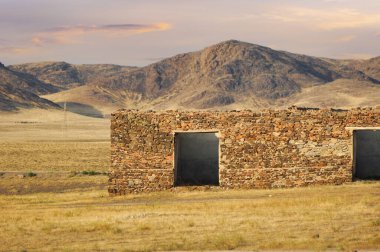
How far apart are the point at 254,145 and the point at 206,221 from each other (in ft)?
27.3

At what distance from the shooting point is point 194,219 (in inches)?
795

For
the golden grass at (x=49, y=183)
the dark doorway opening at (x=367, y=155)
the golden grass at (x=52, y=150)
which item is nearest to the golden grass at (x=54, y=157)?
the golden grass at (x=52, y=150)

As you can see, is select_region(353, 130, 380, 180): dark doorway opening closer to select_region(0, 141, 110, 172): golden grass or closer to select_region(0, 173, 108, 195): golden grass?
select_region(0, 173, 108, 195): golden grass

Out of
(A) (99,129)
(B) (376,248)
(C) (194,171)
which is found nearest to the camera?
(B) (376,248)

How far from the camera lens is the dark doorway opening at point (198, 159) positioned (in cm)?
2962

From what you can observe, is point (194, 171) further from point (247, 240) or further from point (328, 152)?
point (247, 240)

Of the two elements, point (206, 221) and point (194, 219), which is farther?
point (194, 219)

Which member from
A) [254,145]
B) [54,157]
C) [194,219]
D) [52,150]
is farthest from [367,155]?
[52,150]

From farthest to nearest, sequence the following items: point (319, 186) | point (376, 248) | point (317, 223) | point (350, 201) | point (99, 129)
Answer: point (99, 129) < point (319, 186) < point (350, 201) < point (317, 223) < point (376, 248)

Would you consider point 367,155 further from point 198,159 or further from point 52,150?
point 52,150

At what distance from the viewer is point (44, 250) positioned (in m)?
16.7

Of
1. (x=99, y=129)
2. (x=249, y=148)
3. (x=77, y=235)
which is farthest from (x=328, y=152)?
(x=99, y=129)

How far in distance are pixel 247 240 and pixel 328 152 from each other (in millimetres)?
11513

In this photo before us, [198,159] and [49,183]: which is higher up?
[198,159]
